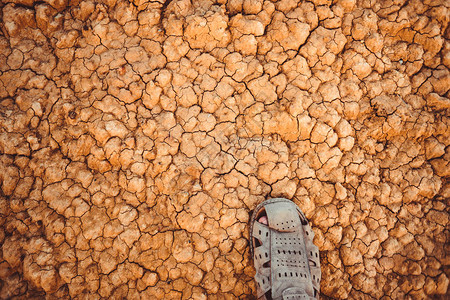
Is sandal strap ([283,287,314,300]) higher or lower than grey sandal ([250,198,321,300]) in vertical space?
lower

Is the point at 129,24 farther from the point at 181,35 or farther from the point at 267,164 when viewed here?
the point at 267,164

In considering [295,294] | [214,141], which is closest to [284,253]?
[295,294]

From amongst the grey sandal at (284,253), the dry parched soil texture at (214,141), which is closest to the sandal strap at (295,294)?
the grey sandal at (284,253)

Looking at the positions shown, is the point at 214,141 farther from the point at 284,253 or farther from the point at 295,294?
the point at 295,294

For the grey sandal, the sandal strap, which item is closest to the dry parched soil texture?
the grey sandal

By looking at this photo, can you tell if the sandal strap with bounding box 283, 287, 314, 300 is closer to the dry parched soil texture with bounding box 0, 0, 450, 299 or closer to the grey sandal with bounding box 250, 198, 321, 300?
the grey sandal with bounding box 250, 198, 321, 300
